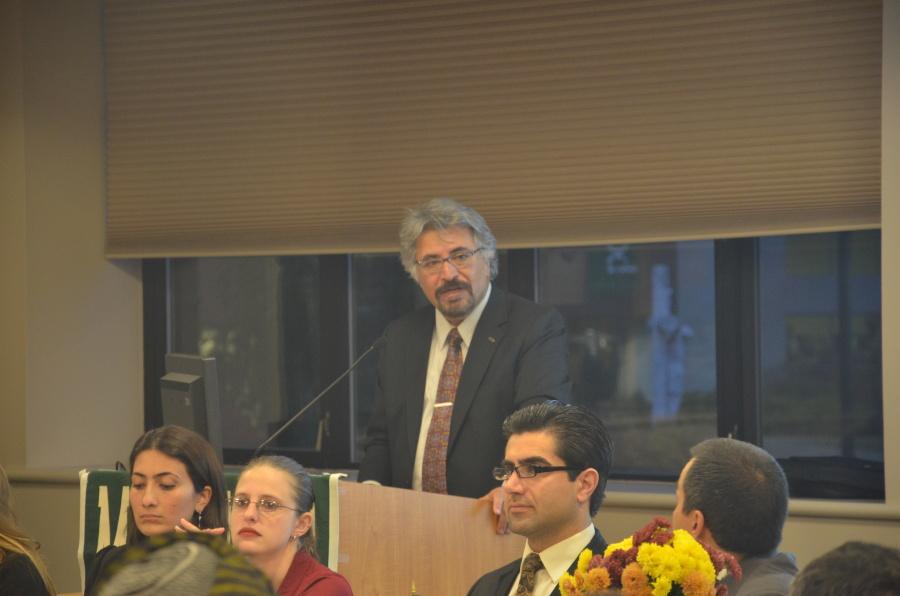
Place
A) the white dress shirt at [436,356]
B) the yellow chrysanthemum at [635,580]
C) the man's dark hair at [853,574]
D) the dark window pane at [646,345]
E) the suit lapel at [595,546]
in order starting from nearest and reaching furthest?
the man's dark hair at [853,574]
the yellow chrysanthemum at [635,580]
the suit lapel at [595,546]
the white dress shirt at [436,356]
the dark window pane at [646,345]

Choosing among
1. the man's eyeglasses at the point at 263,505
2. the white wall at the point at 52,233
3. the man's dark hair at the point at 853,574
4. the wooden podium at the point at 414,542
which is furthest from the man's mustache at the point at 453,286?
the white wall at the point at 52,233

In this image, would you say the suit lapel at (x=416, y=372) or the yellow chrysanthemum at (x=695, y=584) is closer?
the yellow chrysanthemum at (x=695, y=584)

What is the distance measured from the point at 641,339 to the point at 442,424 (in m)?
1.39

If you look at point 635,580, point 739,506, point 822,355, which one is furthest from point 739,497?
point 822,355

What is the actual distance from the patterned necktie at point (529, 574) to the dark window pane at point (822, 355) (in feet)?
7.12

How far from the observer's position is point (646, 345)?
15.5 ft

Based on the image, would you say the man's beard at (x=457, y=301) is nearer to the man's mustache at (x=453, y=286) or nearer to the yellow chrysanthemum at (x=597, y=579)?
the man's mustache at (x=453, y=286)

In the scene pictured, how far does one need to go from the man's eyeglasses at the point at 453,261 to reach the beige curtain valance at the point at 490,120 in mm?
1045

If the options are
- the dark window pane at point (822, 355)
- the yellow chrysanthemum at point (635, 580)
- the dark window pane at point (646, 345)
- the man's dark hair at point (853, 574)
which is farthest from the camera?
the dark window pane at point (646, 345)

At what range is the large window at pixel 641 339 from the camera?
4422 millimetres

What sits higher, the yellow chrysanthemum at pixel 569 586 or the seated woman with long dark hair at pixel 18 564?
the yellow chrysanthemum at pixel 569 586

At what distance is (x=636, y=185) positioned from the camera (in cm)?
450

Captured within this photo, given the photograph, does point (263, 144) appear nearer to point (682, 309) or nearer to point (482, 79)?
point (482, 79)

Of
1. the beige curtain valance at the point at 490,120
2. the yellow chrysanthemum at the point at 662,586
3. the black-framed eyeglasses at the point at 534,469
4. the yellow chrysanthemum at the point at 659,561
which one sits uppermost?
the beige curtain valance at the point at 490,120
